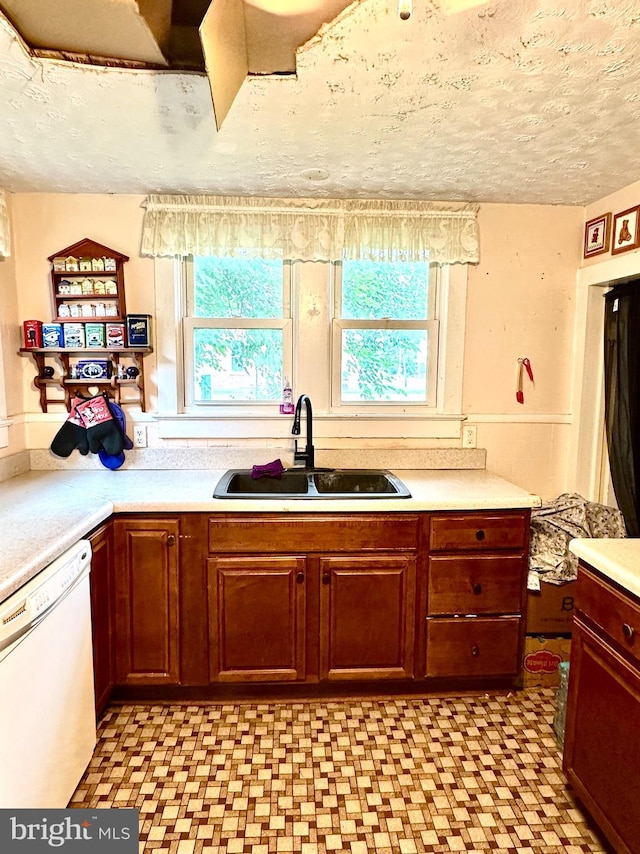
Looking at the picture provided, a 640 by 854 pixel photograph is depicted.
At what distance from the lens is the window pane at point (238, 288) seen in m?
2.63

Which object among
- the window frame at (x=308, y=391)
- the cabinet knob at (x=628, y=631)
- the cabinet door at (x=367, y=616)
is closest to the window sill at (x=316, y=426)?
the window frame at (x=308, y=391)

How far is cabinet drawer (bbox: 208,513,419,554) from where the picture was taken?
210cm

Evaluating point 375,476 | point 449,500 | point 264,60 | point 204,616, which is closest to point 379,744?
point 204,616

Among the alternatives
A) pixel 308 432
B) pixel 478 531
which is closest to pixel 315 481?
pixel 308 432

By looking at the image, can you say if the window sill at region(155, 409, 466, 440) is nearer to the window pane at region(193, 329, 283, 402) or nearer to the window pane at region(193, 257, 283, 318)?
the window pane at region(193, 329, 283, 402)

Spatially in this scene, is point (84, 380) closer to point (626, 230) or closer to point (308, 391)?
point (308, 391)

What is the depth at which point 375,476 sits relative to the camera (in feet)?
8.37

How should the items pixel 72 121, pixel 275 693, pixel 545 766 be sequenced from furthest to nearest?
pixel 275 693, pixel 545 766, pixel 72 121

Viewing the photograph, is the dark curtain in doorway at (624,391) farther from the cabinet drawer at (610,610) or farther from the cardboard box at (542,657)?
the cabinet drawer at (610,610)

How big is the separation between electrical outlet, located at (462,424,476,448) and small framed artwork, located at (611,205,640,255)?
1053mm

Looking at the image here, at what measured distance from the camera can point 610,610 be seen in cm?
145

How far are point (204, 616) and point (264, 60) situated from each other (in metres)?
1.97

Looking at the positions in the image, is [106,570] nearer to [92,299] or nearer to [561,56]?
[92,299]

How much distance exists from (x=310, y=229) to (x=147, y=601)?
1877 mm
